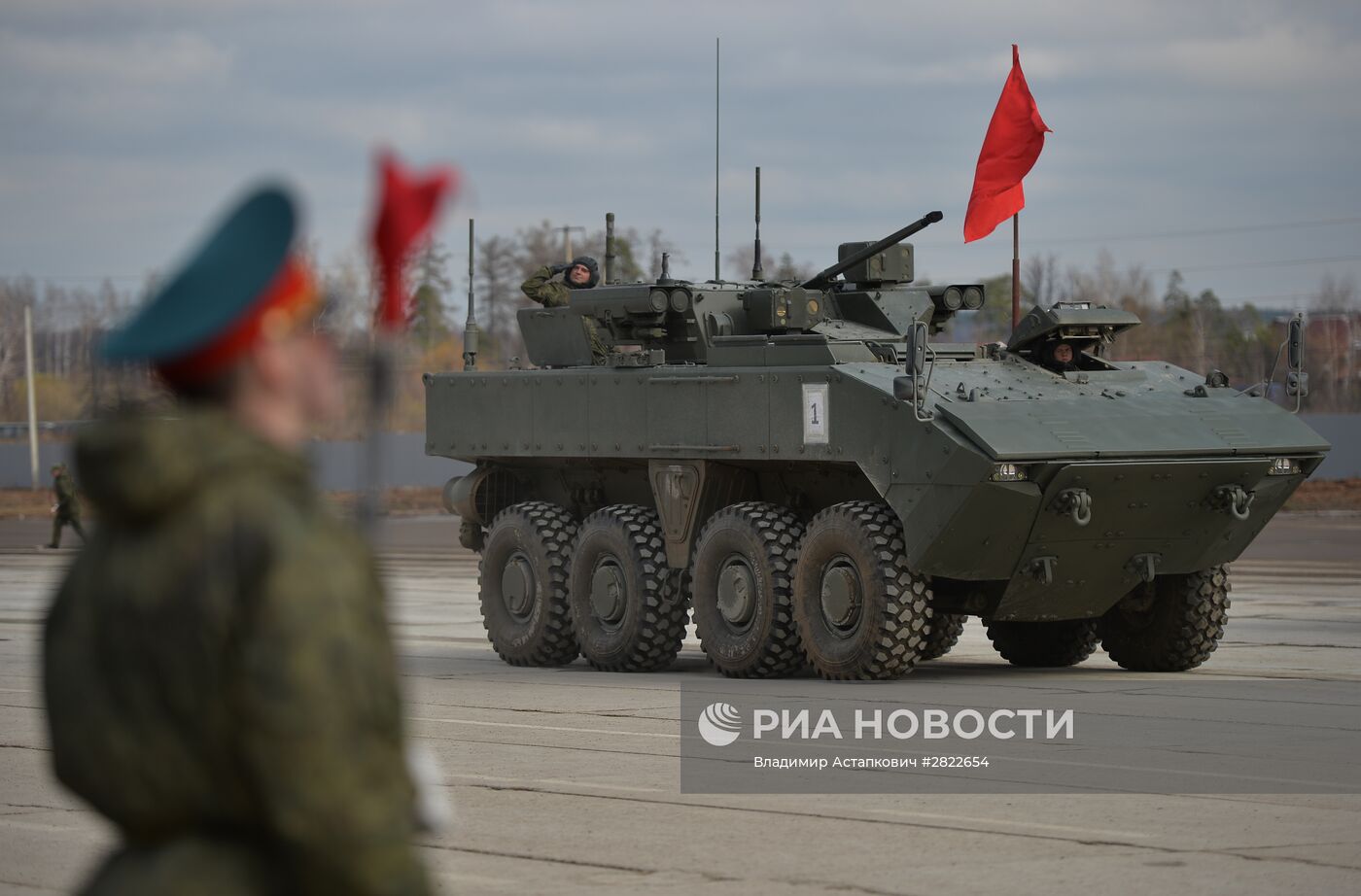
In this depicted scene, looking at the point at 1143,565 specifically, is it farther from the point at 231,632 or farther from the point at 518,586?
the point at 231,632

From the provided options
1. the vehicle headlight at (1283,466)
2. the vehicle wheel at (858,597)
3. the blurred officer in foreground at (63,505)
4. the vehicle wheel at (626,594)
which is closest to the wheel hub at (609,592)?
the vehicle wheel at (626,594)

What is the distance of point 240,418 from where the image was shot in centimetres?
308

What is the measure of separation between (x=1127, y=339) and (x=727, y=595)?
68.4 m

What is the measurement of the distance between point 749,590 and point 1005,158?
436 centimetres

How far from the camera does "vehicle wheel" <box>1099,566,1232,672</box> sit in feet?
50.8

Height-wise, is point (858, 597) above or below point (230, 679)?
below

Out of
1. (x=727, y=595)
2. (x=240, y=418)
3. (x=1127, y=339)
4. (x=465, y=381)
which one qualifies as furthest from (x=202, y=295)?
(x=1127, y=339)

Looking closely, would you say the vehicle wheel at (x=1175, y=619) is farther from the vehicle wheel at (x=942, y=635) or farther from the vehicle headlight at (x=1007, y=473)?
A: the vehicle headlight at (x=1007, y=473)

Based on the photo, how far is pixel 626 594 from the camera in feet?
54.3

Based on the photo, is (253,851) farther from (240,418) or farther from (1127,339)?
(1127,339)

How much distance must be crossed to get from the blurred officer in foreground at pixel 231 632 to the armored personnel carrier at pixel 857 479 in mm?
10731

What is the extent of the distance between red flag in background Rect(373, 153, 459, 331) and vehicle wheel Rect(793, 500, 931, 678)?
37.4 feet

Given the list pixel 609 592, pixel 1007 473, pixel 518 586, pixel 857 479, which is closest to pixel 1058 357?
pixel 857 479

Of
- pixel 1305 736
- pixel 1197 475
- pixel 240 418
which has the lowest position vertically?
pixel 1305 736
